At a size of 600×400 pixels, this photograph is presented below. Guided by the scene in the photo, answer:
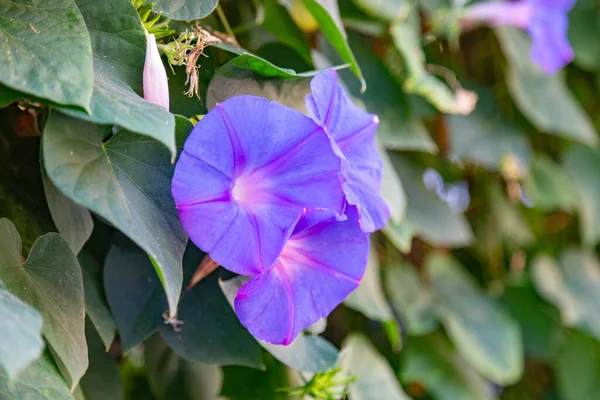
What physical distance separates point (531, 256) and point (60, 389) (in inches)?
45.9

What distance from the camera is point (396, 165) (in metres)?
1.15

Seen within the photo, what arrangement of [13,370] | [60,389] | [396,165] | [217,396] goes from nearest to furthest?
[13,370]
[60,389]
[217,396]
[396,165]

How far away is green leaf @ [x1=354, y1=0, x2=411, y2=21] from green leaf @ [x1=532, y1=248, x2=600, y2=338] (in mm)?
681

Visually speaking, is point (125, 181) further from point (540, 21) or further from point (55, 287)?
point (540, 21)

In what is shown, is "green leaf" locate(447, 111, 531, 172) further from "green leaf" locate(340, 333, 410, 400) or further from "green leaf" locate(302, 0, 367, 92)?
"green leaf" locate(302, 0, 367, 92)

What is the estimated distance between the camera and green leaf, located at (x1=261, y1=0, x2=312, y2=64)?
76 centimetres

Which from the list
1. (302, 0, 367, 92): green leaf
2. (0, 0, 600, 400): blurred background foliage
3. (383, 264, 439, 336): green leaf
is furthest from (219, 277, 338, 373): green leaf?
(383, 264, 439, 336): green leaf

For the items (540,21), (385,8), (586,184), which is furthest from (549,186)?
(385,8)

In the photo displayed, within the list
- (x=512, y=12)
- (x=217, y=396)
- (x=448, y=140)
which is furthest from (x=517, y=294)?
(x=217, y=396)

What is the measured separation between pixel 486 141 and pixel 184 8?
0.83m

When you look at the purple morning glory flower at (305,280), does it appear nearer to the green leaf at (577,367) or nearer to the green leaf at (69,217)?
the green leaf at (69,217)

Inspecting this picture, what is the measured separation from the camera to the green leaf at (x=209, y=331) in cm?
60

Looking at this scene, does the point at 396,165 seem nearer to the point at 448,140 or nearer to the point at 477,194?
the point at 448,140

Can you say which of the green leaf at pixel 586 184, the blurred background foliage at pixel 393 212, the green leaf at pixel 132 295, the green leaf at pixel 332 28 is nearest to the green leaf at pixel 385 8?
the blurred background foliage at pixel 393 212
